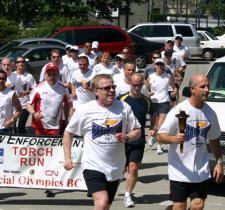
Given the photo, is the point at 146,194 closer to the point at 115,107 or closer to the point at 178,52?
the point at 115,107

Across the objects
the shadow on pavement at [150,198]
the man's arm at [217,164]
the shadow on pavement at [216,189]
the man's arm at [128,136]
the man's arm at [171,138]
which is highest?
the man's arm at [171,138]

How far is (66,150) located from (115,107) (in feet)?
1.99

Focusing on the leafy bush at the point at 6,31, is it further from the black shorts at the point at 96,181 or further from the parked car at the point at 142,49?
the black shorts at the point at 96,181

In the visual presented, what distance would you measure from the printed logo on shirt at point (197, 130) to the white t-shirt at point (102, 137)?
0.66 metres

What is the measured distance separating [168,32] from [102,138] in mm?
27475

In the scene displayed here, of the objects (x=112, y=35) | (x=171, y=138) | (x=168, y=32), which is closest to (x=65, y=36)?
(x=112, y=35)

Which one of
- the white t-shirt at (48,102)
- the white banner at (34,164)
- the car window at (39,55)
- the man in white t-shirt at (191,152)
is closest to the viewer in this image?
the man in white t-shirt at (191,152)

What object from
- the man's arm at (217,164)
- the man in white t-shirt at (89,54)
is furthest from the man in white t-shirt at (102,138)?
the man in white t-shirt at (89,54)

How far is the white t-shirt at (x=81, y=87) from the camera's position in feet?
39.9

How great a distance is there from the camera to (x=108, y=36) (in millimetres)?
29172

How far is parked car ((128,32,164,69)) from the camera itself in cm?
3078

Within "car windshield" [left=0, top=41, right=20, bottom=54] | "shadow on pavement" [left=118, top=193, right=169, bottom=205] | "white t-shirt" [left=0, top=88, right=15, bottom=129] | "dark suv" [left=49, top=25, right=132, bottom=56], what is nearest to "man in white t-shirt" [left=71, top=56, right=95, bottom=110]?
"white t-shirt" [left=0, top=88, right=15, bottom=129]

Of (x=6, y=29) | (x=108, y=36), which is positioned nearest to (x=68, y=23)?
(x=6, y=29)

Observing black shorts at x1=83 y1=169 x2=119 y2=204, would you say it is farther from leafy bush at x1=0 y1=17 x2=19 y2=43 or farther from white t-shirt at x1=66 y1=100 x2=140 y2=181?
leafy bush at x1=0 y1=17 x2=19 y2=43
